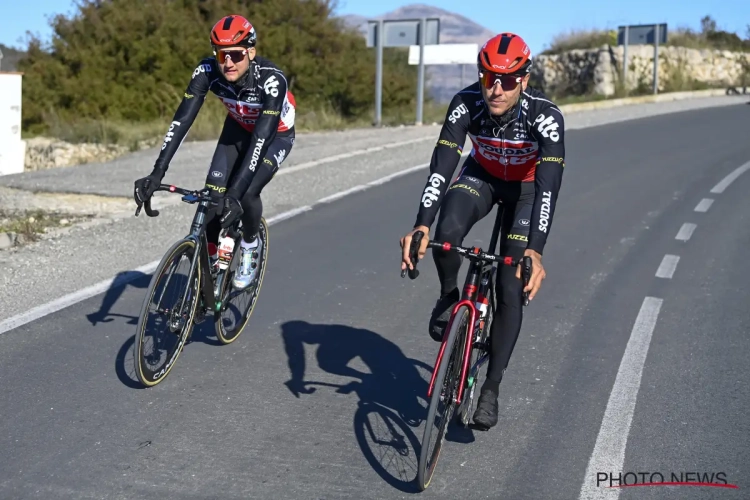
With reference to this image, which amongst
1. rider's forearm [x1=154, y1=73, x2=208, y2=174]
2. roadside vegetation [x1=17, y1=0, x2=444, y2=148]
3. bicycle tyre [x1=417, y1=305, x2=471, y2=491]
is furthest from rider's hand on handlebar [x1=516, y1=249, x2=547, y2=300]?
roadside vegetation [x1=17, y1=0, x2=444, y2=148]

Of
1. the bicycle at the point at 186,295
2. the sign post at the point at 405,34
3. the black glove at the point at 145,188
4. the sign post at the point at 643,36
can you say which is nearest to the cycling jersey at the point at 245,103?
the black glove at the point at 145,188

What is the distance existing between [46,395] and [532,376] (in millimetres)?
2895

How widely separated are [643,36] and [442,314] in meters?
28.0

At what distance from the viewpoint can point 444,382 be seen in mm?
4332

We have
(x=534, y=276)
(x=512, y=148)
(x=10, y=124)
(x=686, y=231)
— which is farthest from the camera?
(x=10, y=124)

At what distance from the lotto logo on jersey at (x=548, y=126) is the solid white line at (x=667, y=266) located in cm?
440

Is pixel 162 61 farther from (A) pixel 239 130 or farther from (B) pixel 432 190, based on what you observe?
(B) pixel 432 190

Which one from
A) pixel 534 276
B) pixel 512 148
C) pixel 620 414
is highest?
pixel 512 148

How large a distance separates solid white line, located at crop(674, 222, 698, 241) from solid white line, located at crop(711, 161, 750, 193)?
255 centimetres

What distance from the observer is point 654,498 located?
4305mm

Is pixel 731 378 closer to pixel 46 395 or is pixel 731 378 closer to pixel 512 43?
pixel 512 43

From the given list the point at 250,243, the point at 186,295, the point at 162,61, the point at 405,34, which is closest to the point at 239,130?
the point at 250,243

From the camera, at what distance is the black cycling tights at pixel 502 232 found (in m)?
4.80

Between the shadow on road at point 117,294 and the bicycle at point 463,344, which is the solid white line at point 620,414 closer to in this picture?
the bicycle at point 463,344
